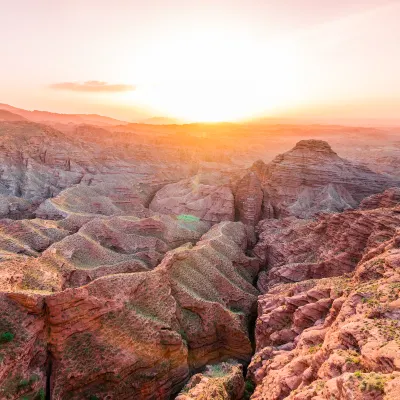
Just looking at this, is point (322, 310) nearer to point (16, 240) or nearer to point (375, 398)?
point (375, 398)

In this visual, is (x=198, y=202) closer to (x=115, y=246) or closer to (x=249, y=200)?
Result: (x=249, y=200)

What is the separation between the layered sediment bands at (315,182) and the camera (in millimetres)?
67812

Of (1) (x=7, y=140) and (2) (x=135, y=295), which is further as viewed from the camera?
(1) (x=7, y=140)

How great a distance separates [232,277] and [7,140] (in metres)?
86.5

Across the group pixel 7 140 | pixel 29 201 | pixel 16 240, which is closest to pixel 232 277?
pixel 16 240

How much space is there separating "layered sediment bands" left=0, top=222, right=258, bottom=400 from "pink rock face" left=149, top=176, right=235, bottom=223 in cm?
2649

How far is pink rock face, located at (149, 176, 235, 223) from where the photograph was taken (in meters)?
67.1

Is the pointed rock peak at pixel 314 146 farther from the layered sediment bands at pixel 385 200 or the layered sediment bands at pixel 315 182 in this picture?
the layered sediment bands at pixel 385 200

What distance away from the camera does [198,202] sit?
2817 inches

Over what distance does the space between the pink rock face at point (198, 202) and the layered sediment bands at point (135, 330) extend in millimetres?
26492

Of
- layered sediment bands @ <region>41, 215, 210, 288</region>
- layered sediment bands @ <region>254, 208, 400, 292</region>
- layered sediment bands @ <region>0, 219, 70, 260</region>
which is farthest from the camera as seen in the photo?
layered sediment bands @ <region>0, 219, 70, 260</region>

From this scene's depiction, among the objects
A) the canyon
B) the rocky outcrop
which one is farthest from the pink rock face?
the rocky outcrop

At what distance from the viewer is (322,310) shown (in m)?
26.6

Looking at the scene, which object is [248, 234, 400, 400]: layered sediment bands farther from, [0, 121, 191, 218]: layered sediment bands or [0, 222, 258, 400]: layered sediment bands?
[0, 121, 191, 218]: layered sediment bands
